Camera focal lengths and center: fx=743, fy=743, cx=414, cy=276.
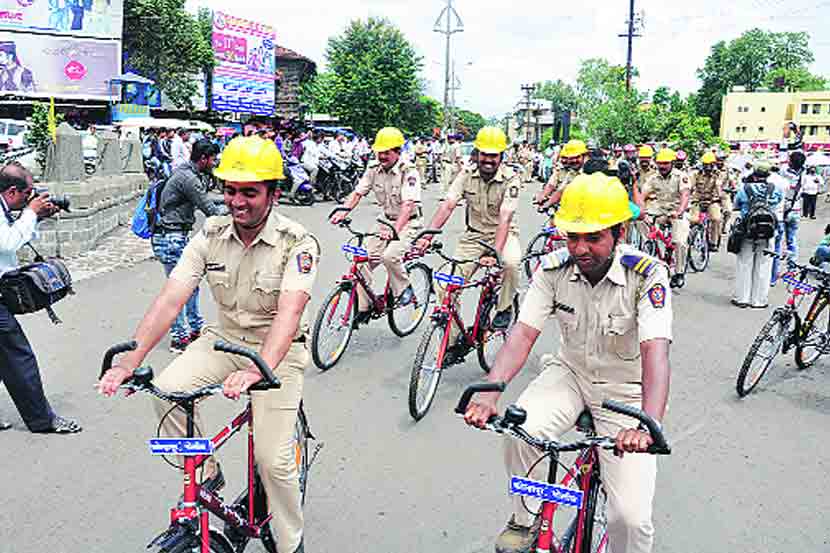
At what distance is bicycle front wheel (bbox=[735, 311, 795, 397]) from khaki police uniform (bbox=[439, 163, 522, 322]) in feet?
6.54

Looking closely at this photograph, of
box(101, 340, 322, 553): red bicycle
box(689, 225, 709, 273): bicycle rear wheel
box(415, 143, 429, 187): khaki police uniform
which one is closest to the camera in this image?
box(101, 340, 322, 553): red bicycle

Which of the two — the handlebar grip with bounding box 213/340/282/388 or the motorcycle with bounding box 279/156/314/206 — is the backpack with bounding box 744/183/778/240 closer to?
the handlebar grip with bounding box 213/340/282/388

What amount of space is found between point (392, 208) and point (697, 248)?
22.4ft

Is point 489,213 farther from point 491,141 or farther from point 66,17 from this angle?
point 66,17

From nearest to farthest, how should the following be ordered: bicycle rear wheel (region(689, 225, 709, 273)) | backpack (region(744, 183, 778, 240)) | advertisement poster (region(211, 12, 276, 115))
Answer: backpack (region(744, 183, 778, 240))
bicycle rear wheel (region(689, 225, 709, 273))
advertisement poster (region(211, 12, 276, 115))

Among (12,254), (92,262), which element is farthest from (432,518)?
(92,262)

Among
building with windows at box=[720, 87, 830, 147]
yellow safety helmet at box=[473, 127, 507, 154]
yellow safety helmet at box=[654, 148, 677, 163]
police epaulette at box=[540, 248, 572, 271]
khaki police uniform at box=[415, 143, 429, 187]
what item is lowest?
police epaulette at box=[540, 248, 572, 271]

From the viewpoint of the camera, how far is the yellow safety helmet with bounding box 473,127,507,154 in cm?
619

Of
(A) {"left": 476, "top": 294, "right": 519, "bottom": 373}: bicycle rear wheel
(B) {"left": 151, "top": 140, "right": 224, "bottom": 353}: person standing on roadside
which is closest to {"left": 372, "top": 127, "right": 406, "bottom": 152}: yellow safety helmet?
(B) {"left": 151, "top": 140, "right": 224, "bottom": 353}: person standing on roadside

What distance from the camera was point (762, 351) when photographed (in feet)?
20.4

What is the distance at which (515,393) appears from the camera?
611 centimetres

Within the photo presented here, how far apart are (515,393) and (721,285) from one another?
6.43 m

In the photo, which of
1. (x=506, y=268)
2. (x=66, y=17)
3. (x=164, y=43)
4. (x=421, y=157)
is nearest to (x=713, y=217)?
(x=506, y=268)

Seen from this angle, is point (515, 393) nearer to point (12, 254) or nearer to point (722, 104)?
point (12, 254)
